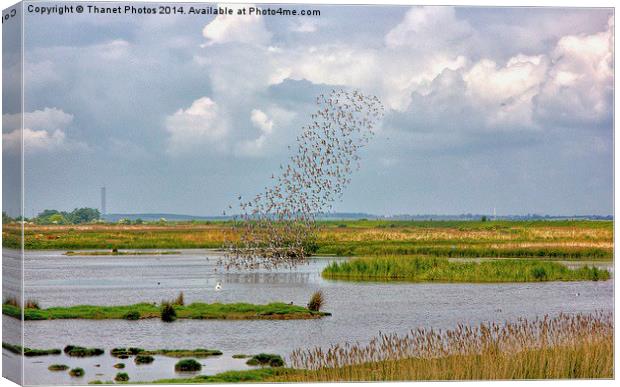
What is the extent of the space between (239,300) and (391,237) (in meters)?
3.62

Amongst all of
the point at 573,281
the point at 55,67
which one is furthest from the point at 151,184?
the point at 573,281

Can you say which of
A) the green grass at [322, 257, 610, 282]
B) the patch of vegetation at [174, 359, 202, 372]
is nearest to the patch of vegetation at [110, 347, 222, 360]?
the patch of vegetation at [174, 359, 202, 372]

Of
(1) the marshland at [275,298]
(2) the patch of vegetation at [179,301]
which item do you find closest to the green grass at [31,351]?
(1) the marshland at [275,298]

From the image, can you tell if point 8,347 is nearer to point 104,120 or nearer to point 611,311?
point 104,120

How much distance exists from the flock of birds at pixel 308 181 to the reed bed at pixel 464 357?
8.44 ft

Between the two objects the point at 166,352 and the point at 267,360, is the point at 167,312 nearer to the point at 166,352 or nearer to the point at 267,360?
the point at 166,352

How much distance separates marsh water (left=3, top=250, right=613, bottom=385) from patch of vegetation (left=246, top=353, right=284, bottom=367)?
0.14 m

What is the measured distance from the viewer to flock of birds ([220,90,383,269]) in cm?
1656

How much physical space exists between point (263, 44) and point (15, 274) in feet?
16.1

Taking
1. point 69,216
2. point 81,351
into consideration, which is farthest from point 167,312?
point 69,216

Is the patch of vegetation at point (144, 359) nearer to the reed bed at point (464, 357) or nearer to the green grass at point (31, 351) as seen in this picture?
the green grass at point (31, 351)

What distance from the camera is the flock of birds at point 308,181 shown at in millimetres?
16562

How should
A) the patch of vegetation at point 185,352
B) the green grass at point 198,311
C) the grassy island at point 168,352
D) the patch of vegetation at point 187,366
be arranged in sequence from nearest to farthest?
the patch of vegetation at point 187,366
the grassy island at point 168,352
the patch of vegetation at point 185,352
the green grass at point 198,311

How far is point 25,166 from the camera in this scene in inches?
580
